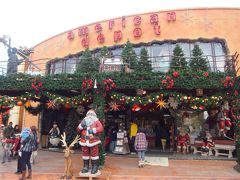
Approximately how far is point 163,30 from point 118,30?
3.05 meters

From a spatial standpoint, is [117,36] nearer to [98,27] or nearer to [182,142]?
[98,27]

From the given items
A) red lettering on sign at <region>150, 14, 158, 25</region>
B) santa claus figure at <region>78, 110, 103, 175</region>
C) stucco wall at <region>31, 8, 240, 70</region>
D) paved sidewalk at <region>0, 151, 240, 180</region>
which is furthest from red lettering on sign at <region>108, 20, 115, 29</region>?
santa claus figure at <region>78, 110, 103, 175</region>

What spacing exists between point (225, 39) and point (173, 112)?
549 centimetres

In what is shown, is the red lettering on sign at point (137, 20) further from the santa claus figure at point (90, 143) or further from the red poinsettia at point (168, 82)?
the santa claus figure at point (90, 143)

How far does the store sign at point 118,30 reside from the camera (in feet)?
53.8

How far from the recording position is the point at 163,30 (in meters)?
16.4

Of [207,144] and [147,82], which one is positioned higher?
[147,82]

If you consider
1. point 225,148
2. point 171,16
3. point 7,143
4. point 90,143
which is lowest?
point 225,148

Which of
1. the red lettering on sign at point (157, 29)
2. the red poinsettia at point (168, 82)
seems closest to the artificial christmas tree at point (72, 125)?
the red poinsettia at point (168, 82)

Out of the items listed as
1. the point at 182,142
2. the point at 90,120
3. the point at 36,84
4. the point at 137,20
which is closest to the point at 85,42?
the point at 137,20

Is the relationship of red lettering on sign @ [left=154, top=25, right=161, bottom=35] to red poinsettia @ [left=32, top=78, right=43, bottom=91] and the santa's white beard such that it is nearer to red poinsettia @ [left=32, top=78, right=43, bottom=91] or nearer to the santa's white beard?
red poinsettia @ [left=32, top=78, right=43, bottom=91]

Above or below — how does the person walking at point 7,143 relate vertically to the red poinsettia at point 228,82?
below

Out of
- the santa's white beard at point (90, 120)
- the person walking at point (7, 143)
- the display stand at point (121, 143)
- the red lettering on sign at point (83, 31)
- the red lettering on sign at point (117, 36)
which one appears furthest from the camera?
the red lettering on sign at point (83, 31)

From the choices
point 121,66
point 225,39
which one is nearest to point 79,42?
point 121,66
